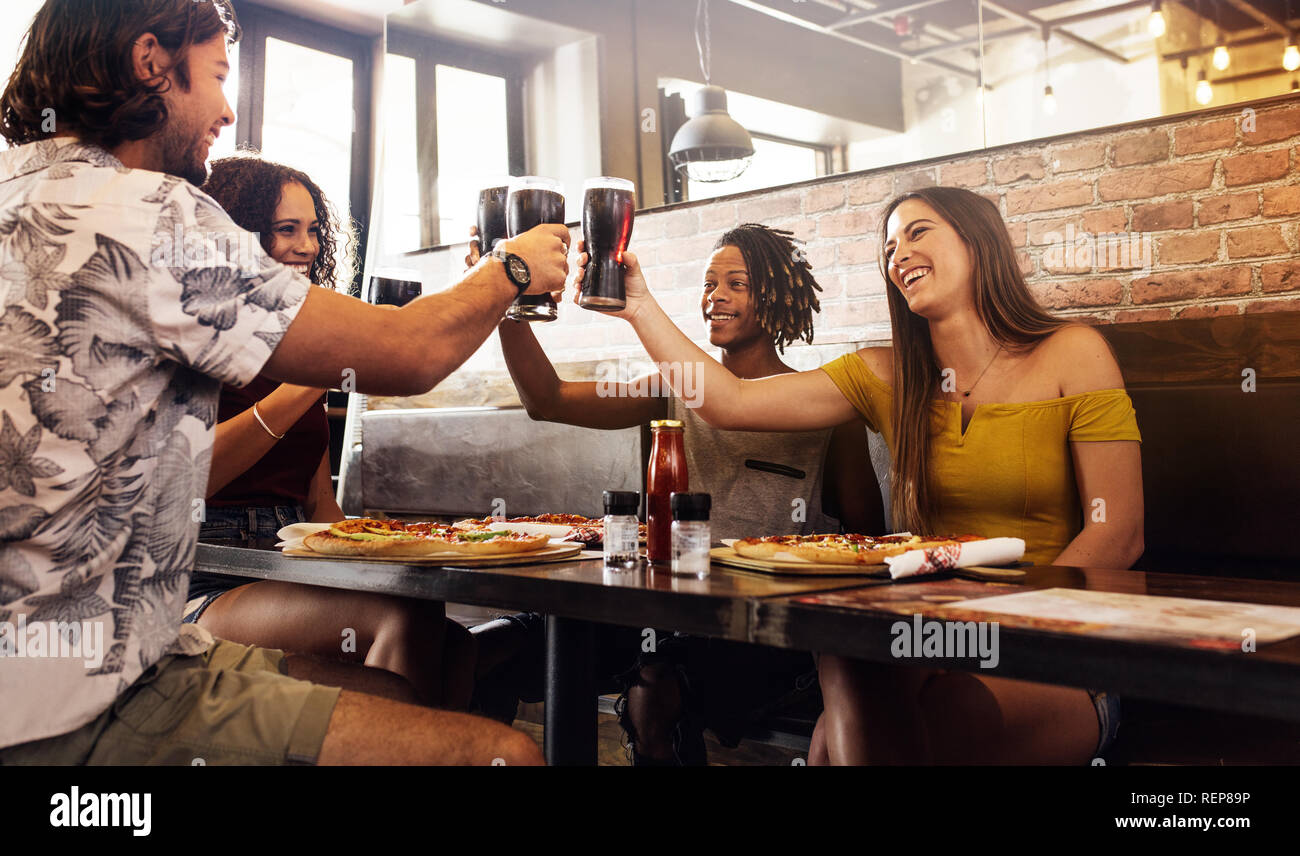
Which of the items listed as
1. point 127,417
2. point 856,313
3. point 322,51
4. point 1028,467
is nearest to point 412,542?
point 127,417

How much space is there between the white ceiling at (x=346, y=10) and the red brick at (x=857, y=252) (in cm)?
279

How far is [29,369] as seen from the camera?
3.04 feet

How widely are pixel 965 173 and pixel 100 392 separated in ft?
6.89

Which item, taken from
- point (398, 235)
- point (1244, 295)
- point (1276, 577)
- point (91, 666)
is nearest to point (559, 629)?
point (91, 666)

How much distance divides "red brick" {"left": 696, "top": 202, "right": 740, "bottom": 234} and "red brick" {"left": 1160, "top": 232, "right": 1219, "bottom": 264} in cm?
118

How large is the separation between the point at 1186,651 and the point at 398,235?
371 cm

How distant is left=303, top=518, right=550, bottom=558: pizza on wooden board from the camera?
1302mm

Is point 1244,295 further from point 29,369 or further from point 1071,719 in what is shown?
point 29,369

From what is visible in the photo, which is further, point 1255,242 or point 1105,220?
point 1105,220

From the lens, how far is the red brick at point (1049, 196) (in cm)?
228

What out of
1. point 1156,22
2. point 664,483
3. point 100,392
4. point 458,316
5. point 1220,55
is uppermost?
point 1156,22

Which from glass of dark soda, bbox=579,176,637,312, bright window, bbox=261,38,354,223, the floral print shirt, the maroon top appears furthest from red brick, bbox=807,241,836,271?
bright window, bbox=261,38,354,223

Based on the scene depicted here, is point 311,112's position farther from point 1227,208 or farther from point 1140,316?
point 1227,208

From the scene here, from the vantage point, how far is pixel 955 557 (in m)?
1.17
